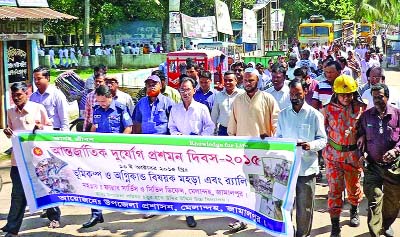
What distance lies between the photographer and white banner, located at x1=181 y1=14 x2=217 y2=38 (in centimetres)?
1741

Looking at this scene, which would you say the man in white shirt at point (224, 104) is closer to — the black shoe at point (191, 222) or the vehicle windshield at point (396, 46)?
the black shoe at point (191, 222)

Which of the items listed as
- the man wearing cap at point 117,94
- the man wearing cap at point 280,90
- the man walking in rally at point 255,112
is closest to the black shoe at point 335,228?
the man walking in rally at point 255,112

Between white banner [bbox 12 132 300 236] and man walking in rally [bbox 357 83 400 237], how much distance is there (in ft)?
2.78

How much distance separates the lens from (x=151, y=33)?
131 ft

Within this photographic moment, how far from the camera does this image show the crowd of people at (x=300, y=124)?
212 inches

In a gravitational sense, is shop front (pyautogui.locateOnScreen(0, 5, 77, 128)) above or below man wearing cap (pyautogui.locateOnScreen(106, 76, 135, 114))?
above

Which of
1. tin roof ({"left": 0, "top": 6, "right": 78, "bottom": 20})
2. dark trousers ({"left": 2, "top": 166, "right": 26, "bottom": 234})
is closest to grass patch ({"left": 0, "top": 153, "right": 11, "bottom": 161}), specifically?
tin roof ({"left": 0, "top": 6, "right": 78, "bottom": 20})

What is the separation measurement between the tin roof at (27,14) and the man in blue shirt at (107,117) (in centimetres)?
617

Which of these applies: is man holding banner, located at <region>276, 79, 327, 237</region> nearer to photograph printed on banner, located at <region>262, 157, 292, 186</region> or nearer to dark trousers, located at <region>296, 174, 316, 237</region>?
dark trousers, located at <region>296, 174, 316, 237</region>

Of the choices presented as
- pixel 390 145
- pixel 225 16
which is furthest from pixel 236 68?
pixel 225 16

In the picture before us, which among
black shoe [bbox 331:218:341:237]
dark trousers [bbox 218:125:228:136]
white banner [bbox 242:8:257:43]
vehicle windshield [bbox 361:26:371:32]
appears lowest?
black shoe [bbox 331:218:341:237]

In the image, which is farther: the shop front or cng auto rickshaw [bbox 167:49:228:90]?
cng auto rickshaw [bbox 167:49:228:90]

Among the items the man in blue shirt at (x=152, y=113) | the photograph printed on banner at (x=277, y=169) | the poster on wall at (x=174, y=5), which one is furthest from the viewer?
the poster on wall at (x=174, y=5)

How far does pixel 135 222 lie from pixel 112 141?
1.35 meters
